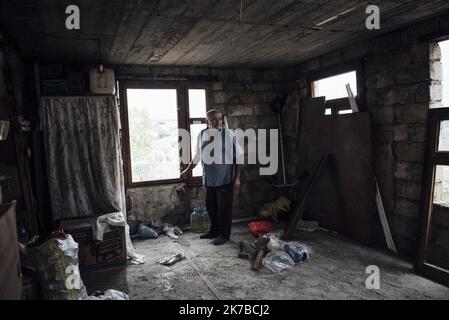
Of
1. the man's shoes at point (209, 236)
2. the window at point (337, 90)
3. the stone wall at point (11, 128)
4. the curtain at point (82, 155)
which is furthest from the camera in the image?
the man's shoes at point (209, 236)

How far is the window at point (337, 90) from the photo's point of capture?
425 cm

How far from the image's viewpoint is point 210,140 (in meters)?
4.25

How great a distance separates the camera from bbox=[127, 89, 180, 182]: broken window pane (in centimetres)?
478

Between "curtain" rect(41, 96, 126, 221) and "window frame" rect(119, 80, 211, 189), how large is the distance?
63cm

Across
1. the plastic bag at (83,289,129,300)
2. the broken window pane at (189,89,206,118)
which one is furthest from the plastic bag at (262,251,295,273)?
the broken window pane at (189,89,206,118)

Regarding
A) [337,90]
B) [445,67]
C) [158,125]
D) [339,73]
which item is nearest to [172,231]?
[158,125]

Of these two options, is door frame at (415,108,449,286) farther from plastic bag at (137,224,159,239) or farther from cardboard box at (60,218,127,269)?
plastic bag at (137,224,159,239)

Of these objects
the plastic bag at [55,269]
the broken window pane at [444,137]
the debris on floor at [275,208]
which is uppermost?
the broken window pane at [444,137]

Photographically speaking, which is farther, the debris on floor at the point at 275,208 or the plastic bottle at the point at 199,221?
the debris on floor at the point at 275,208

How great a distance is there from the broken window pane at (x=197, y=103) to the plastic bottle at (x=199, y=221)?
1454 millimetres

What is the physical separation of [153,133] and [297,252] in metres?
2.63

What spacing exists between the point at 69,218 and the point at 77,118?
117cm

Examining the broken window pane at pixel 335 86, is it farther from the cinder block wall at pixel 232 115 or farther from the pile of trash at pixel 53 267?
the pile of trash at pixel 53 267

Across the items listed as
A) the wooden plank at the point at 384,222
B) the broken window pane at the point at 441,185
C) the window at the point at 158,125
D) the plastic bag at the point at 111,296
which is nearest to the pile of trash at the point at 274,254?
the wooden plank at the point at 384,222
